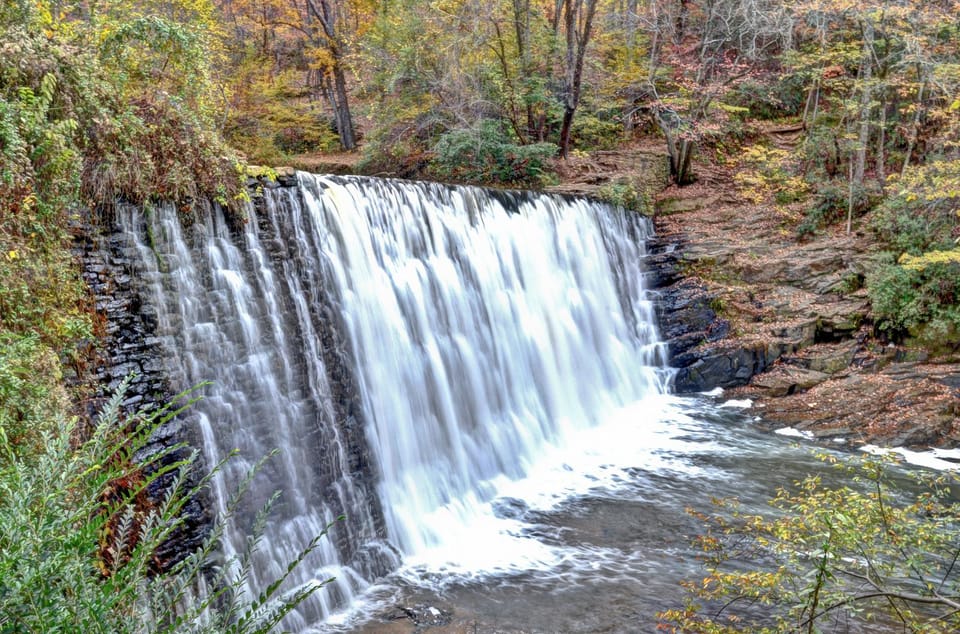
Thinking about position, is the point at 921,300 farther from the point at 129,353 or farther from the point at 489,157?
the point at 129,353

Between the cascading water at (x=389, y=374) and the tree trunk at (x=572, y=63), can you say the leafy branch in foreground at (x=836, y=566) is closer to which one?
the cascading water at (x=389, y=374)

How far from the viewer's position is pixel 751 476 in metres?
9.87

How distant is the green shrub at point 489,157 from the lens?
18047mm

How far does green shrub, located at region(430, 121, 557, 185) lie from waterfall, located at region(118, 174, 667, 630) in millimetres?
4798

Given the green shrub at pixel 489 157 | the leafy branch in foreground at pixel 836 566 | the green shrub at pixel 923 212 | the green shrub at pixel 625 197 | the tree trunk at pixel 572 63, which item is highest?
the tree trunk at pixel 572 63

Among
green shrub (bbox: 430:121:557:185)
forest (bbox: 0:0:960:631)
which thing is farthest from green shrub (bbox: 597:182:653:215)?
green shrub (bbox: 430:121:557:185)

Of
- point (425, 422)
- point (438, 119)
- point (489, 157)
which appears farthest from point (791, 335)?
point (438, 119)

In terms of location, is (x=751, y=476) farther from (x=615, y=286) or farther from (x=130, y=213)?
(x=130, y=213)

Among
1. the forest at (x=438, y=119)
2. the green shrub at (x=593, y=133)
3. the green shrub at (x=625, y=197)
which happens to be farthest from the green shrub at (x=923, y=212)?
the green shrub at (x=593, y=133)

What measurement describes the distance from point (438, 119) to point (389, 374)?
1165cm

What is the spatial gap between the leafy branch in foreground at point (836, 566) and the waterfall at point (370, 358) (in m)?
2.69

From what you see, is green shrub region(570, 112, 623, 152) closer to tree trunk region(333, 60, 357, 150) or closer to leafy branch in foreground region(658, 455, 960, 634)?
tree trunk region(333, 60, 357, 150)

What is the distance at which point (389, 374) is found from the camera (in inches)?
357

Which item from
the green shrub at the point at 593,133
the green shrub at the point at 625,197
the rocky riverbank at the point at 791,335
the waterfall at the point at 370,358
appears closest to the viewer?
the waterfall at the point at 370,358
